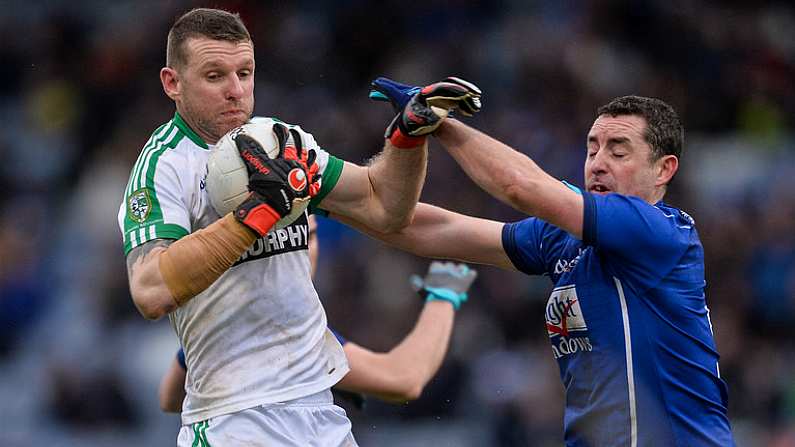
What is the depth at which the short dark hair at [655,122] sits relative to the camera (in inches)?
205

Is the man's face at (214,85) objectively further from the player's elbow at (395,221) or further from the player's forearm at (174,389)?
the player's forearm at (174,389)

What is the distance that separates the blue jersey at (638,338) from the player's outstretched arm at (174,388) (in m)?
2.18

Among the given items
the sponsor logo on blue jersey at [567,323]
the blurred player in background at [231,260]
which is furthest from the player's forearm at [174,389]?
the sponsor logo on blue jersey at [567,323]

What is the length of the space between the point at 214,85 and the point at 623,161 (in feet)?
5.74

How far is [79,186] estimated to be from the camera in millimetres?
12070

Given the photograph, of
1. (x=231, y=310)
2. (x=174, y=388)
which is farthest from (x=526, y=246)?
(x=174, y=388)

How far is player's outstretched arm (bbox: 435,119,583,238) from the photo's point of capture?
189 inches

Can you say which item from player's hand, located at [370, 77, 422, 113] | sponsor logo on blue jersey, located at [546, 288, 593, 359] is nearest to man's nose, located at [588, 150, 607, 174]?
sponsor logo on blue jersey, located at [546, 288, 593, 359]

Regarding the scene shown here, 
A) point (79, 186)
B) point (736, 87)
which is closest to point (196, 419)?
point (79, 186)

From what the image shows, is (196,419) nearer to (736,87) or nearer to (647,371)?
(647,371)

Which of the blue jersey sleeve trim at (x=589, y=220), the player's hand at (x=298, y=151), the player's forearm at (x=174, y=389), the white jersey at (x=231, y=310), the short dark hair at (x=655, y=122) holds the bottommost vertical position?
the player's forearm at (x=174, y=389)

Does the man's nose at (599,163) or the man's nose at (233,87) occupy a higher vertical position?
the man's nose at (233,87)

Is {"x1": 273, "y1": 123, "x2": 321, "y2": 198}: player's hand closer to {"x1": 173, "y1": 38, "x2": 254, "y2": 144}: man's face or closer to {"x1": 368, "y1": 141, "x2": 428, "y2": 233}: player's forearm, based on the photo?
{"x1": 173, "y1": 38, "x2": 254, "y2": 144}: man's face

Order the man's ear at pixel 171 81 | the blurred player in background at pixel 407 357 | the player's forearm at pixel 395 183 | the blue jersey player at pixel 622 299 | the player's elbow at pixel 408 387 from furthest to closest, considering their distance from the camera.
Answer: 1. the player's elbow at pixel 408 387
2. the blurred player in background at pixel 407 357
3. the player's forearm at pixel 395 183
4. the blue jersey player at pixel 622 299
5. the man's ear at pixel 171 81
